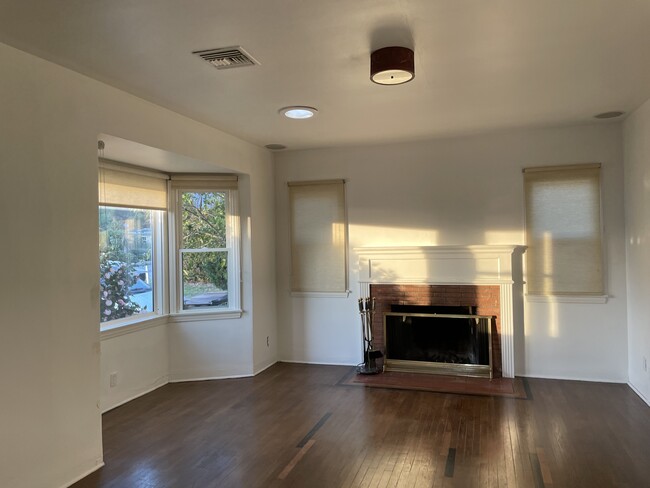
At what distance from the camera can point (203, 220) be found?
5125mm

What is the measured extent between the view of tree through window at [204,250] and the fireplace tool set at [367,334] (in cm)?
149

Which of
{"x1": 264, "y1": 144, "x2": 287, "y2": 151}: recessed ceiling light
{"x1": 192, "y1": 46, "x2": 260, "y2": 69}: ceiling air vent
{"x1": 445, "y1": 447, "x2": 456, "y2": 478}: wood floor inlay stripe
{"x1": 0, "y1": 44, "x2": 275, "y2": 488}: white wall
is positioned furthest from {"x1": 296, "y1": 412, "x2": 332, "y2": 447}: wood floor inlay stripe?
{"x1": 264, "y1": 144, "x2": 287, "y2": 151}: recessed ceiling light

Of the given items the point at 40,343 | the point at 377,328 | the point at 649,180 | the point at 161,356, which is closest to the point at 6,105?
the point at 40,343

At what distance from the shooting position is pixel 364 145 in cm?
530

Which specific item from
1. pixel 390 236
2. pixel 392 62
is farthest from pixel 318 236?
pixel 392 62

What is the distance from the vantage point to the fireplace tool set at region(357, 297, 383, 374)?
5.05 m

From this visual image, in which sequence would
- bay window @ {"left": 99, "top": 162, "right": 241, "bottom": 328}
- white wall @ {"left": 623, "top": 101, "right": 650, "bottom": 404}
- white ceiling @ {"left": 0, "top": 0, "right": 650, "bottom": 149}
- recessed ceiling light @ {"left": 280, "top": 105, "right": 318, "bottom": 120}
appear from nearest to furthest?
1. white ceiling @ {"left": 0, "top": 0, "right": 650, "bottom": 149}
2. recessed ceiling light @ {"left": 280, "top": 105, "right": 318, "bottom": 120}
3. white wall @ {"left": 623, "top": 101, "right": 650, "bottom": 404}
4. bay window @ {"left": 99, "top": 162, "right": 241, "bottom": 328}

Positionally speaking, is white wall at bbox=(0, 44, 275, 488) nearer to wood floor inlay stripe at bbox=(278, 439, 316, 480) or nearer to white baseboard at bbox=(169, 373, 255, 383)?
wood floor inlay stripe at bbox=(278, 439, 316, 480)

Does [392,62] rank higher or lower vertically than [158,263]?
higher

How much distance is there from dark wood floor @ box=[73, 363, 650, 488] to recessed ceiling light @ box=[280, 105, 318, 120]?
2453mm

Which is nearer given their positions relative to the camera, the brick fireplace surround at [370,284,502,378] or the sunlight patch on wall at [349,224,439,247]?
the brick fireplace surround at [370,284,502,378]

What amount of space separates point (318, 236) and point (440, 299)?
1.53 m

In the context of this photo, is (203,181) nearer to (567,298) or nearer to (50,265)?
(50,265)

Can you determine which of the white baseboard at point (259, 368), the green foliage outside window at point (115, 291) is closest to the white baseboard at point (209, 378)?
the white baseboard at point (259, 368)
